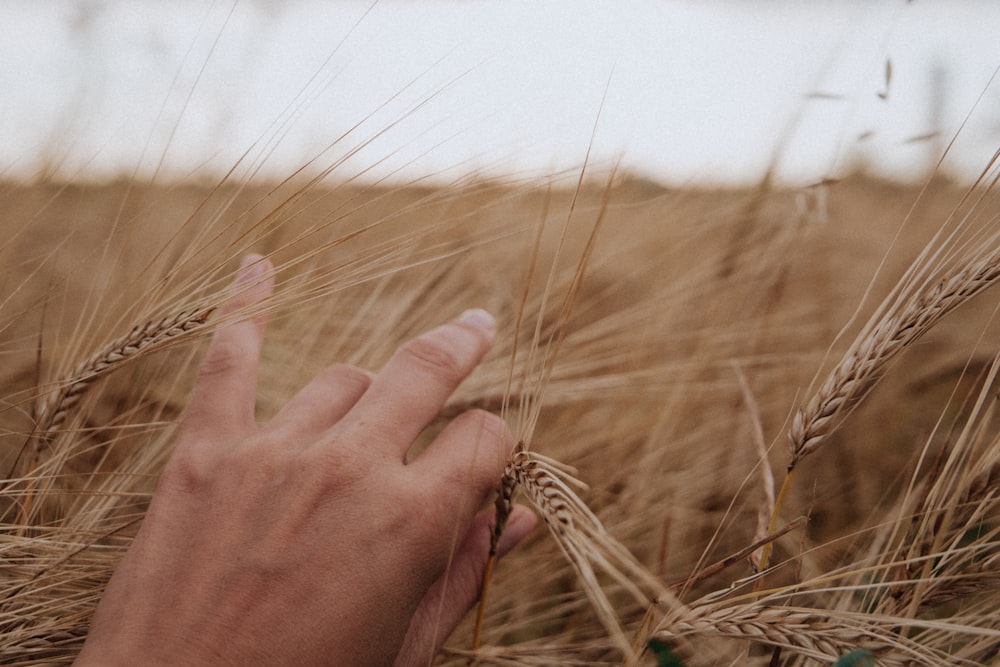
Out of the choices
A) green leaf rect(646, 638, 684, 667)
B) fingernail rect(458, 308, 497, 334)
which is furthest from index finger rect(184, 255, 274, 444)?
green leaf rect(646, 638, 684, 667)

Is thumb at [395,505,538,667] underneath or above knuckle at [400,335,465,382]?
underneath

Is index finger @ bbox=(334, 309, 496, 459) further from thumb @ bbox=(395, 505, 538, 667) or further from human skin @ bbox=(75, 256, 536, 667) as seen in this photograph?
thumb @ bbox=(395, 505, 538, 667)

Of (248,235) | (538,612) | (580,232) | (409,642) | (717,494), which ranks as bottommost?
(538,612)

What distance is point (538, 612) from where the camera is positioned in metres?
1.08

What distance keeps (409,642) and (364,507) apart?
0.18m

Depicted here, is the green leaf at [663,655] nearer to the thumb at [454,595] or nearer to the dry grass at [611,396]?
the dry grass at [611,396]

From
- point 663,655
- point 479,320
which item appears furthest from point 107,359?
point 663,655

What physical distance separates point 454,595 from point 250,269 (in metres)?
0.49

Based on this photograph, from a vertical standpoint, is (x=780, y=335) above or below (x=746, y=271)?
below

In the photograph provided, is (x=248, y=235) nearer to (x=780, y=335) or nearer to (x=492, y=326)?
(x=492, y=326)

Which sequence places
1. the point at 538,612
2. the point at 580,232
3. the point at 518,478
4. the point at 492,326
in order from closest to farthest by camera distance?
the point at 518,478 → the point at 492,326 → the point at 538,612 → the point at 580,232

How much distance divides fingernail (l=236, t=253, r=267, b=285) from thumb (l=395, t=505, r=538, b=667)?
16.2 inches

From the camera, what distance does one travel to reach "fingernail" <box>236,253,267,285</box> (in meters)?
0.75

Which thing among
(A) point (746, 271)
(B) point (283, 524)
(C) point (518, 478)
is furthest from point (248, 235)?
(A) point (746, 271)
